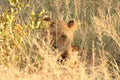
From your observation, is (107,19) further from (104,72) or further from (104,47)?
(104,72)

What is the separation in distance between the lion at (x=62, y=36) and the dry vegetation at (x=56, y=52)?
7.1 inches

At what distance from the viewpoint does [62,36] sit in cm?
762

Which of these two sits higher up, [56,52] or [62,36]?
[62,36]

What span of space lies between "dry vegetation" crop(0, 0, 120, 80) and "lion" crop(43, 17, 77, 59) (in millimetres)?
181

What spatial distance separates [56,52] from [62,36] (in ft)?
2.42

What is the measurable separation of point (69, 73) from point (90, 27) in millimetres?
2833

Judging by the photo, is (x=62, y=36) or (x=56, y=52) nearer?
(x=56, y=52)

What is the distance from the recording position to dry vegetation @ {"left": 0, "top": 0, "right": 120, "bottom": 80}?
6.10 m

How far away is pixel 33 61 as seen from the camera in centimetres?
695

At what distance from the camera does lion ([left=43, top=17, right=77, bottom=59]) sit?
745 centimetres

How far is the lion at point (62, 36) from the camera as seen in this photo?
745cm

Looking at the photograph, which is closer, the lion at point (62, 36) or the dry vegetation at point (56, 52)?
the dry vegetation at point (56, 52)

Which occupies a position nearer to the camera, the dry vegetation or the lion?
the dry vegetation

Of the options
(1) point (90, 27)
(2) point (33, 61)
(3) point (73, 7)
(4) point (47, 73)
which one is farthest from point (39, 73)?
(3) point (73, 7)
